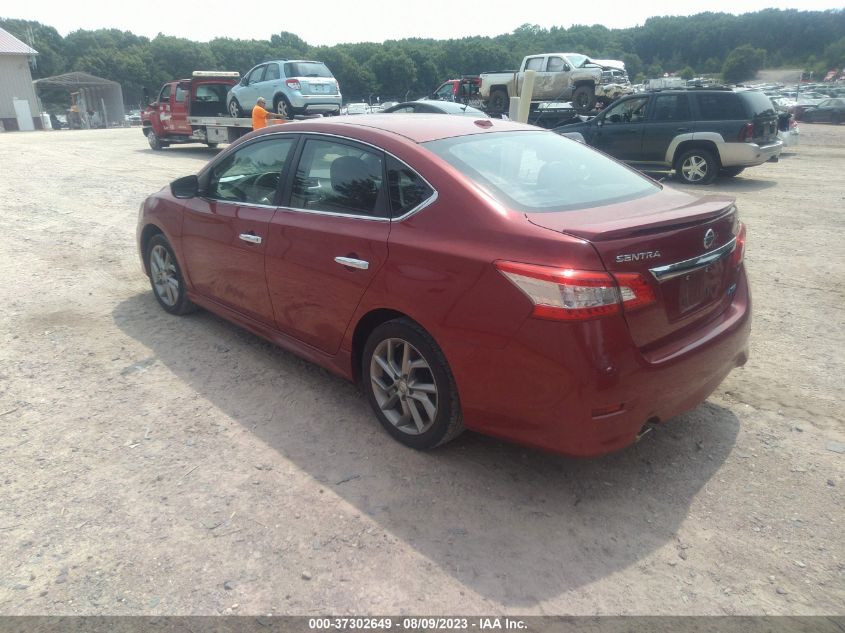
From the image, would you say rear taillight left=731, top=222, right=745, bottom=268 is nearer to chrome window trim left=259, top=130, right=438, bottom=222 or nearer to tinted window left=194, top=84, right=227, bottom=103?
chrome window trim left=259, top=130, right=438, bottom=222

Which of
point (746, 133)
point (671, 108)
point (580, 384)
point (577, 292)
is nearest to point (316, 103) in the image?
point (671, 108)

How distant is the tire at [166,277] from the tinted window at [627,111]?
11000mm

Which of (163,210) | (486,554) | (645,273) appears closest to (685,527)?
(486,554)

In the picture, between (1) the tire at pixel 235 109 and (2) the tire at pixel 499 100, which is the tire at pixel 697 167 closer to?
(2) the tire at pixel 499 100

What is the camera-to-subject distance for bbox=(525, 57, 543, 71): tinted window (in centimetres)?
2092

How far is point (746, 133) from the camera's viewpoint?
11617mm

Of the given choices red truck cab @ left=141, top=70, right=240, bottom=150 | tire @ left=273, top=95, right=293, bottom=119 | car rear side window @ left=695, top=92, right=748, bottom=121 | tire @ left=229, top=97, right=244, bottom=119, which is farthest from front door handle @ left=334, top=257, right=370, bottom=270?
red truck cab @ left=141, top=70, right=240, bottom=150

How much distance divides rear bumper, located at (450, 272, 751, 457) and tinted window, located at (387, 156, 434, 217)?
2.77 ft

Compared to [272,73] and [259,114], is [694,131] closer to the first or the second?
[259,114]

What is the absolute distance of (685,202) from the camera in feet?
10.6

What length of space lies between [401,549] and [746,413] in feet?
7.55

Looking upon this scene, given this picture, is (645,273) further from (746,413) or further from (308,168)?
(308,168)

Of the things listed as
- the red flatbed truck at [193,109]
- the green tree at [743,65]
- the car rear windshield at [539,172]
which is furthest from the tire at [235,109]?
the green tree at [743,65]

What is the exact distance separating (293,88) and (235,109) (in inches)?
110
